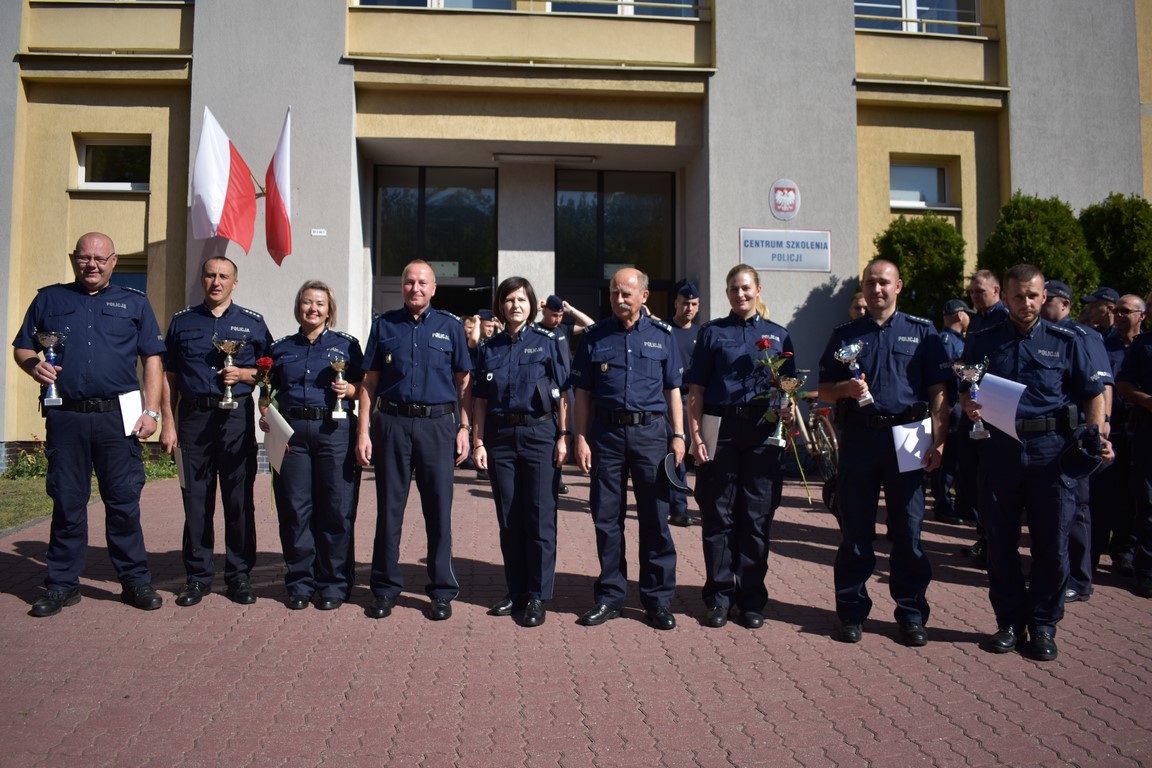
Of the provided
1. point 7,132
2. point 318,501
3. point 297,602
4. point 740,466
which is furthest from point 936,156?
point 7,132

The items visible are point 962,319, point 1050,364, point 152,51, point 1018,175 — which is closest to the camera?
point 1050,364

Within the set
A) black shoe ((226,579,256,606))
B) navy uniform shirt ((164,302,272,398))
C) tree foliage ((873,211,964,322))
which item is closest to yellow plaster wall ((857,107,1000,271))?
tree foliage ((873,211,964,322))

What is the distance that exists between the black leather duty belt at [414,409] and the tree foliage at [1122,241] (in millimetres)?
10473

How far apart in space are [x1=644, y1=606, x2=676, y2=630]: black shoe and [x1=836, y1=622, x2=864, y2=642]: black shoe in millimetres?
963

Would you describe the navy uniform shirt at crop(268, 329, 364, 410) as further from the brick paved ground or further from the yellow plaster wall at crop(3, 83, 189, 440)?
the yellow plaster wall at crop(3, 83, 189, 440)

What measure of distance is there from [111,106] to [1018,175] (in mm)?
13759

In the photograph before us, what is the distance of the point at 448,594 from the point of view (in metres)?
5.37

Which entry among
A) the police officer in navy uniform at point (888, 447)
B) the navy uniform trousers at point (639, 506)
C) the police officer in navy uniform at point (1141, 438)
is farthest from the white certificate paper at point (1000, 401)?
the police officer in navy uniform at point (1141, 438)

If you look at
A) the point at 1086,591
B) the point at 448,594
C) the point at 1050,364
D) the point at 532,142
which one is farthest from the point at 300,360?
the point at 532,142

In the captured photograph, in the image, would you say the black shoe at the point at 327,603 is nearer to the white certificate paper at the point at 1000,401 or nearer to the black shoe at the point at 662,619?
the black shoe at the point at 662,619

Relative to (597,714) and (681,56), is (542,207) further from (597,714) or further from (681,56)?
(597,714)

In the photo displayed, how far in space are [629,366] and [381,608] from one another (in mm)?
2157

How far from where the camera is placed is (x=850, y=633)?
4867mm

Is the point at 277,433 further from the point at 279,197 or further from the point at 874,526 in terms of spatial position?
the point at 279,197
